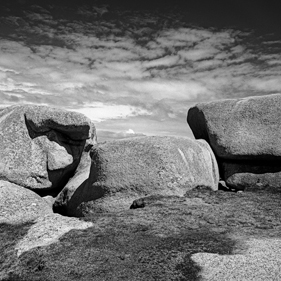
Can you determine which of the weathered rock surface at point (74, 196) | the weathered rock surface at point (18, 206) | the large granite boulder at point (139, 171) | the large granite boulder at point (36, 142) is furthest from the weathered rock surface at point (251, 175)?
the weathered rock surface at point (18, 206)

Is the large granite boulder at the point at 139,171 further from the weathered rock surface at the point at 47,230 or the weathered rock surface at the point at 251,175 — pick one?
the weathered rock surface at the point at 47,230

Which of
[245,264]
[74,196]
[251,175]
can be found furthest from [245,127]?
[245,264]

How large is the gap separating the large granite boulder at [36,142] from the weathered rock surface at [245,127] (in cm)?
443

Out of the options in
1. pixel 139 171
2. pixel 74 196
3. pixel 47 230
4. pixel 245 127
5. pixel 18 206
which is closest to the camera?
pixel 47 230

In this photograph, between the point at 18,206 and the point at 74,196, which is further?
the point at 74,196

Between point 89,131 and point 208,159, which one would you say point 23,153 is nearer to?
point 89,131

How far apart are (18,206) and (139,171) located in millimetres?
2907

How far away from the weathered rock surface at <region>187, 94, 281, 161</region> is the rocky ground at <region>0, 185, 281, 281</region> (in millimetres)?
3945

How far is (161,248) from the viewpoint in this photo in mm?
5203

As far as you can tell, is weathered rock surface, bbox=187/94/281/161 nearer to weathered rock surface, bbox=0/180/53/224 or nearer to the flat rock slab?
weathered rock surface, bbox=0/180/53/224

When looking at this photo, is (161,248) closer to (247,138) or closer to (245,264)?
(245,264)

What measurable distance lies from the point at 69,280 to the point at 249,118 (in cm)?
834

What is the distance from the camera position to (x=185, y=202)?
307 inches

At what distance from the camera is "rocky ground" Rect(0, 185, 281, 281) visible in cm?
457
